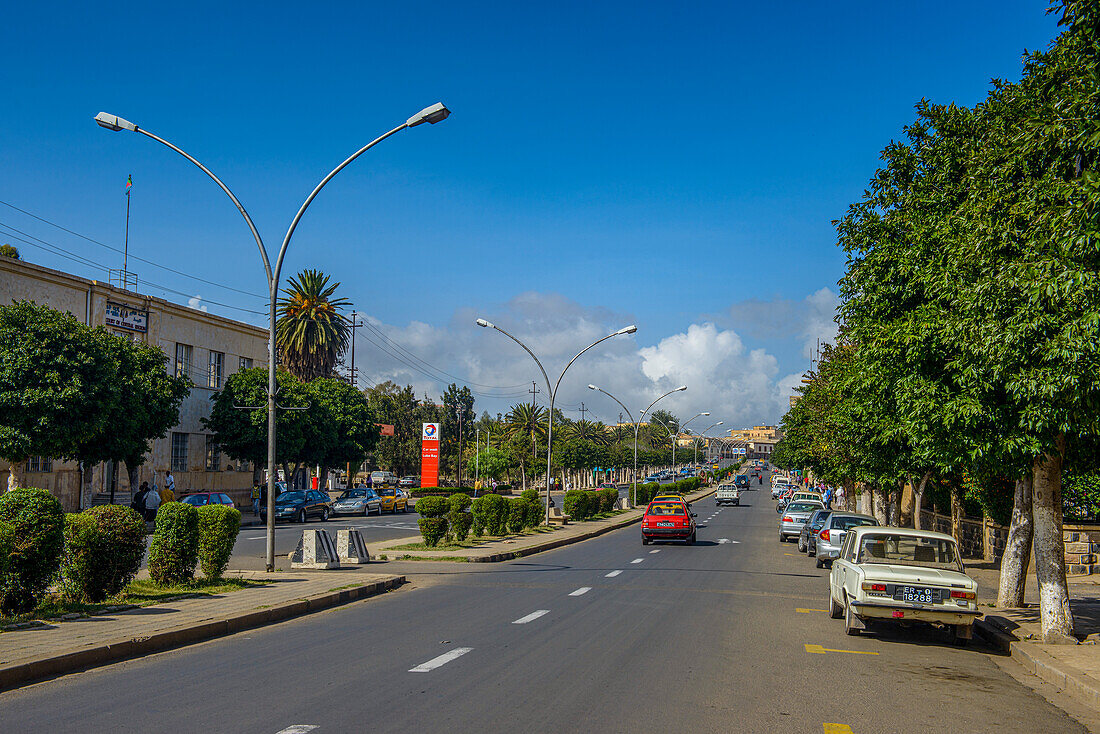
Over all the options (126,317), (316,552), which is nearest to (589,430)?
(126,317)

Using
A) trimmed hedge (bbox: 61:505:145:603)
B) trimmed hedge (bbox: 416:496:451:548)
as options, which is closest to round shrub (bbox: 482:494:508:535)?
trimmed hedge (bbox: 416:496:451:548)

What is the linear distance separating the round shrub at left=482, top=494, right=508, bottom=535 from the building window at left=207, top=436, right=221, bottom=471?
2699cm

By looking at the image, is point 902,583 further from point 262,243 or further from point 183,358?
point 183,358

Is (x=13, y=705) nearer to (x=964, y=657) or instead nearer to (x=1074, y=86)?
(x=964, y=657)

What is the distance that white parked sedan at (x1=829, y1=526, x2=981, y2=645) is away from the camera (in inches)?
439

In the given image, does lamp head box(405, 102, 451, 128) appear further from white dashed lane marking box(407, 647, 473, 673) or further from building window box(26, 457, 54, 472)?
building window box(26, 457, 54, 472)

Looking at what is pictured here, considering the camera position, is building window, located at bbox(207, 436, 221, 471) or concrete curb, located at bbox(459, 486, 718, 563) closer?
concrete curb, located at bbox(459, 486, 718, 563)

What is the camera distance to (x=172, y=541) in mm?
14000

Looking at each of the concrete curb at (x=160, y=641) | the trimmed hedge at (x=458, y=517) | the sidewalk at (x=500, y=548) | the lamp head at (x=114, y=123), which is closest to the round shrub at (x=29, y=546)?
the concrete curb at (x=160, y=641)

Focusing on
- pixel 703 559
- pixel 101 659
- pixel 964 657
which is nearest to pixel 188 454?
pixel 703 559

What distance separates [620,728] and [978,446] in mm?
7263

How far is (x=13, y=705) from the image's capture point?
282 inches

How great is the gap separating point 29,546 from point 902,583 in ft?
36.0

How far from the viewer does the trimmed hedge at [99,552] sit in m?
12.0
